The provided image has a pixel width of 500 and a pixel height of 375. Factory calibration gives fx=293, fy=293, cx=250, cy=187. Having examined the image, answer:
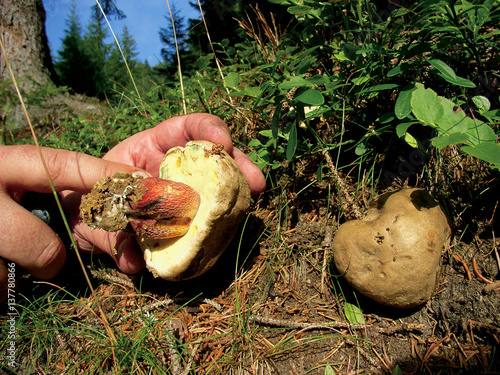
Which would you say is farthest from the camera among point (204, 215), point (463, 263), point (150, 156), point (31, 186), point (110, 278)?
point (150, 156)

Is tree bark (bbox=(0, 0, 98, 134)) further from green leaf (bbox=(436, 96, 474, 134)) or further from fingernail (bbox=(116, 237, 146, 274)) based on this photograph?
green leaf (bbox=(436, 96, 474, 134))

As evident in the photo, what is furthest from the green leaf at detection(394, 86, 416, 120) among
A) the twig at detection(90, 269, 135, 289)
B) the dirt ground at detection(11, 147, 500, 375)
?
the twig at detection(90, 269, 135, 289)

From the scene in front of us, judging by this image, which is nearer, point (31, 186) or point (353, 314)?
point (353, 314)

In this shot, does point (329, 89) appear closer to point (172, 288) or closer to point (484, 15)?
point (484, 15)

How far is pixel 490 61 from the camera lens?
1.48 meters

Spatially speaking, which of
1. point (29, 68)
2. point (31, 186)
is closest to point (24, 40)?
point (29, 68)

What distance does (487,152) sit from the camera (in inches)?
38.5

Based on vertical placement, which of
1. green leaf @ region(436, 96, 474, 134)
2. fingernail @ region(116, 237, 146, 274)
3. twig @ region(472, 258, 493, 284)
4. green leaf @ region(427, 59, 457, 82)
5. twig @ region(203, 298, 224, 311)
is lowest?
twig @ region(472, 258, 493, 284)

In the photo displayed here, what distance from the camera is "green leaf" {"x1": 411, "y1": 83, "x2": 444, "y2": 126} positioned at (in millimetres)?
1103

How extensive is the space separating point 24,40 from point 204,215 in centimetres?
484

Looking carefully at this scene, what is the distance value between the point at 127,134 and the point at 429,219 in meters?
2.46

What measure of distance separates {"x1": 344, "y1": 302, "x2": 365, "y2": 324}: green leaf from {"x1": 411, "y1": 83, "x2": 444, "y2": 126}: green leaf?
854 mm

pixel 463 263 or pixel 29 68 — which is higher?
pixel 29 68

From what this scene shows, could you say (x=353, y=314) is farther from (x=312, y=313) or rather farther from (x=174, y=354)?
(x=174, y=354)
